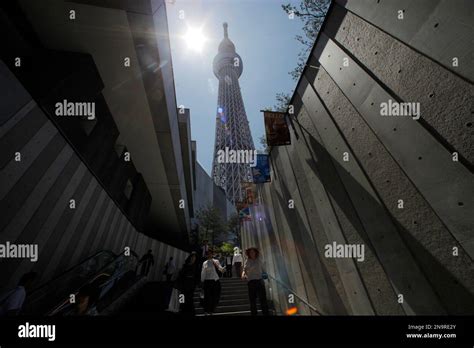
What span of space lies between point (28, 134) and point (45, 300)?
395cm

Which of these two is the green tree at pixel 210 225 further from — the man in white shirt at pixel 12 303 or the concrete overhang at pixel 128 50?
the man in white shirt at pixel 12 303

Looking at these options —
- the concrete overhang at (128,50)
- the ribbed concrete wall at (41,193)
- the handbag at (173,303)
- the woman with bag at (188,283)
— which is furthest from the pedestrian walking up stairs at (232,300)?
the concrete overhang at (128,50)

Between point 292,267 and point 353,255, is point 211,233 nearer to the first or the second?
point 292,267

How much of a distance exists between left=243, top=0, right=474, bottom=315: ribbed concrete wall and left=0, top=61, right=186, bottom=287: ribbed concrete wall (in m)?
6.53

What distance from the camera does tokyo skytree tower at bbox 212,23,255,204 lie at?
54.9 meters

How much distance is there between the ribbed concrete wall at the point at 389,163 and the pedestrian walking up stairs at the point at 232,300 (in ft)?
6.33

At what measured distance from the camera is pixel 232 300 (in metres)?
6.66

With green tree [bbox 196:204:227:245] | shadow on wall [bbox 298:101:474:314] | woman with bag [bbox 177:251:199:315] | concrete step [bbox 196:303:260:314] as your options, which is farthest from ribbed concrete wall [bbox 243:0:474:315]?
green tree [bbox 196:204:227:245]

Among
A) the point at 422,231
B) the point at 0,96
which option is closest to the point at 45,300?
the point at 0,96

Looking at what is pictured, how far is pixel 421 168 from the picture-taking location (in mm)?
2701

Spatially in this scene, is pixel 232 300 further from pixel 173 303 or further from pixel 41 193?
pixel 41 193

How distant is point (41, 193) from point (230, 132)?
54.6 m

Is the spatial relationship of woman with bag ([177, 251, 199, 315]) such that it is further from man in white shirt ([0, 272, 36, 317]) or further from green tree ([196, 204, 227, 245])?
green tree ([196, 204, 227, 245])

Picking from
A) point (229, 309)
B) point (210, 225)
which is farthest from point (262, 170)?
point (210, 225)
